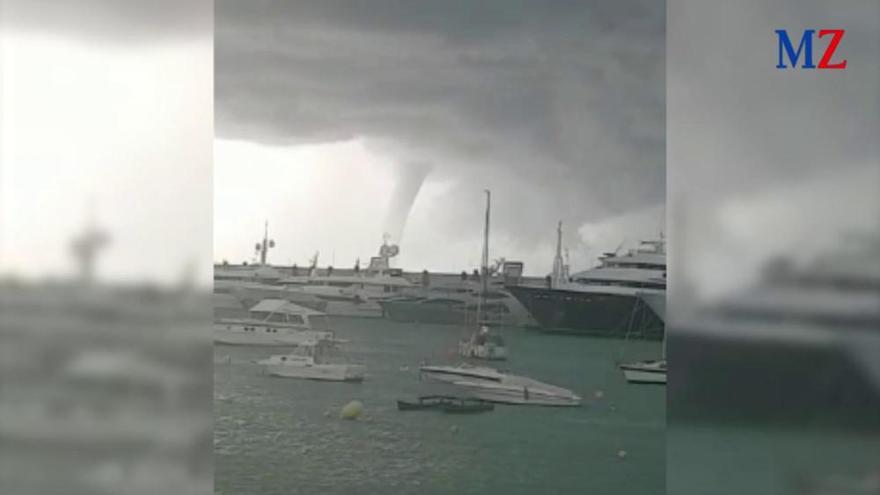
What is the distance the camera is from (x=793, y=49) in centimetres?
284

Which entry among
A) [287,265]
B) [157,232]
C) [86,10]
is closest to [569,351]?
[287,265]

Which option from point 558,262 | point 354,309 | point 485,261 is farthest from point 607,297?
point 354,309

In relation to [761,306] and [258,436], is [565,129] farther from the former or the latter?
[258,436]

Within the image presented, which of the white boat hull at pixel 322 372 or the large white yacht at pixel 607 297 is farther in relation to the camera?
the white boat hull at pixel 322 372

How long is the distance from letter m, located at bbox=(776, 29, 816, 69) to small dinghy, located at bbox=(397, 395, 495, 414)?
4.69ft

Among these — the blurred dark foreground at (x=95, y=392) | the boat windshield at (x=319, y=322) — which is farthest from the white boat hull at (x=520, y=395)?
the blurred dark foreground at (x=95, y=392)

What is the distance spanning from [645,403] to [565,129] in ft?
3.00

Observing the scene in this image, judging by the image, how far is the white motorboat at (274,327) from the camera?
2988 mm

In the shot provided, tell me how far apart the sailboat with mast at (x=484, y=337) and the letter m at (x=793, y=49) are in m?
1.02

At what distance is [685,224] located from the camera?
2.87 metres

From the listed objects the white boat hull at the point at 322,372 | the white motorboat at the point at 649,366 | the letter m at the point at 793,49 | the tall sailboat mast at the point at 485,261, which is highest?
the letter m at the point at 793,49

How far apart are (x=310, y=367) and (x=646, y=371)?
1096 mm

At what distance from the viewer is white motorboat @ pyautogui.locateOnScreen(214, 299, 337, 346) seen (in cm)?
299

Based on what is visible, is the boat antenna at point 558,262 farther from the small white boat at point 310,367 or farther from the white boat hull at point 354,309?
the small white boat at point 310,367
